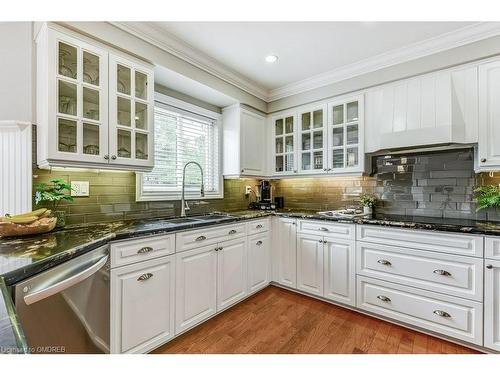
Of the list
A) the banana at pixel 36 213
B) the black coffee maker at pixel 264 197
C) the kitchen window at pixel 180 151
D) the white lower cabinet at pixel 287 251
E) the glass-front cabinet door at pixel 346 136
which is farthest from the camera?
the black coffee maker at pixel 264 197

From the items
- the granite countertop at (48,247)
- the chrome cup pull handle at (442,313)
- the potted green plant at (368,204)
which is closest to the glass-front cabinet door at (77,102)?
the granite countertop at (48,247)

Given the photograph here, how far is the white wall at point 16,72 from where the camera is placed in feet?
5.67

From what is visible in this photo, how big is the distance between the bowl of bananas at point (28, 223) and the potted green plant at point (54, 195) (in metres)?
0.08

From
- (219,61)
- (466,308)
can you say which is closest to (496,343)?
(466,308)

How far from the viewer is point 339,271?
8.21 feet

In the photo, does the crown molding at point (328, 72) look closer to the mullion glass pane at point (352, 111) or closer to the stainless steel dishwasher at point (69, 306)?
the mullion glass pane at point (352, 111)

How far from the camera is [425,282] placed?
2.06m

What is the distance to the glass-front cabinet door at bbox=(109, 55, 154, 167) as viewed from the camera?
6.28ft

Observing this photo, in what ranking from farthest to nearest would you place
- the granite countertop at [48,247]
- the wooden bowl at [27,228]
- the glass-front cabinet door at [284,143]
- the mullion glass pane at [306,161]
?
the glass-front cabinet door at [284,143] < the mullion glass pane at [306,161] < the wooden bowl at [27,228] < the granite countertop at [48,247]

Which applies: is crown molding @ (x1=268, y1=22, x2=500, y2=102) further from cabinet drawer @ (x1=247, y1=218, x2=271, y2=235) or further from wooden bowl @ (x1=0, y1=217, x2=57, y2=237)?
wooden bowl @ (x1=0, y1=217, x2=57, y2=237)

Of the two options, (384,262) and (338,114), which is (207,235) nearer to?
(384,262)

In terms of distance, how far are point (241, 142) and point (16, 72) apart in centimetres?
205

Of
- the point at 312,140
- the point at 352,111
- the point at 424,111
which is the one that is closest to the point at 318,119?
the point at 312,140
